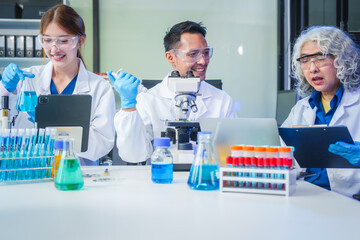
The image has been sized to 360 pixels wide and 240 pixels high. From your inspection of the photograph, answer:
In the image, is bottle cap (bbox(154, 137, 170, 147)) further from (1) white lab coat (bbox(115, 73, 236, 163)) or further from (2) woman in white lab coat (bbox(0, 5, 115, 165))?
(2) woman in white lab coat (bbox(0, 5, 115, 165))

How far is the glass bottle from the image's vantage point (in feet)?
3.59

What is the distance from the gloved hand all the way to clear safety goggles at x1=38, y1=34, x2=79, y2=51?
1.38m

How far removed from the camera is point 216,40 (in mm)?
4562

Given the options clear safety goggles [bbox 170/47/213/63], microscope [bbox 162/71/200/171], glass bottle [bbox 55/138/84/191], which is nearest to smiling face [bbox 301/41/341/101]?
clear safety goggles [bbox 170/47/213/63]

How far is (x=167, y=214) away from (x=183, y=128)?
63 cm

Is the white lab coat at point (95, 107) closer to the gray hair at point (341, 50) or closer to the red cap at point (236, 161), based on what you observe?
the red cap at point (236, 161)

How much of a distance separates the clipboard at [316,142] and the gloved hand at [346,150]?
→ 2cm

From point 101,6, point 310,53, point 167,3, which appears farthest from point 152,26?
point 310,53

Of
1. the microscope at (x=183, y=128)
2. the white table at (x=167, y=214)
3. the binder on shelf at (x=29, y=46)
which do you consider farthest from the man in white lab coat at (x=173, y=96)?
the binder on shelf at (x=29, y=46)

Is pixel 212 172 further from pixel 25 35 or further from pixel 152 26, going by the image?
pixel 152 26

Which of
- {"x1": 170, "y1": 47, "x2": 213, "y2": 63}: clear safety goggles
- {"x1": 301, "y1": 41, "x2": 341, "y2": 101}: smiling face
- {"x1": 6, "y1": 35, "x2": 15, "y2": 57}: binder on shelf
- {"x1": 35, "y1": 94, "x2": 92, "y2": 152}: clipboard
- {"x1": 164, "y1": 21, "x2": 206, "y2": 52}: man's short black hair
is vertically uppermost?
{"x1": 6, "y1": 35, "x2": 15, "y2": 57}: binder on shelf

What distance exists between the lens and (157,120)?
2047 millimetres

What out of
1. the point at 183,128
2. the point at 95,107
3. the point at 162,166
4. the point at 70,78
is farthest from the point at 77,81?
the point at 162,166

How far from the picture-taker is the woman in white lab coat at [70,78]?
1.90m
